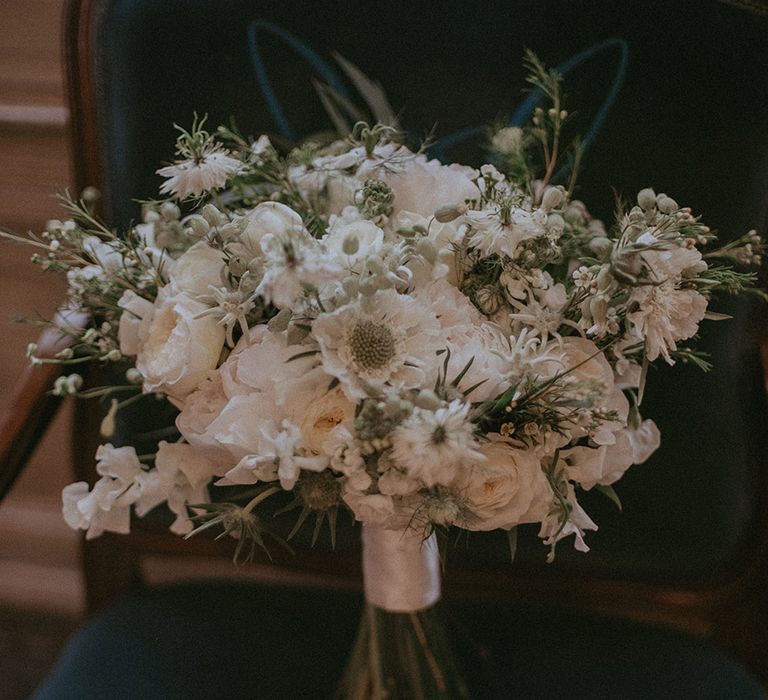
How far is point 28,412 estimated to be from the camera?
942 mm

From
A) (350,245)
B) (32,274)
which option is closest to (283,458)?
(350,245)

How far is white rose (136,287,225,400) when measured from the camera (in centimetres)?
62

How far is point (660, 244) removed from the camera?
575 millimetres

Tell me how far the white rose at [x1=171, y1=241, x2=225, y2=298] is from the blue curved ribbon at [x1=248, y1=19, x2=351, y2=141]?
421mm

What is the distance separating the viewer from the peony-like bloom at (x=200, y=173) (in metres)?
0.65

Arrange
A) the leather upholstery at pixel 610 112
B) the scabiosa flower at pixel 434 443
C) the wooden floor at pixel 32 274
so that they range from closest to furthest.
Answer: the scabiosa flower at pixel 434 443 → the leather upholstery at pixel 610 112 → the wooden floor at pixel 32 274

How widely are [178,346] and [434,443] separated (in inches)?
9.0

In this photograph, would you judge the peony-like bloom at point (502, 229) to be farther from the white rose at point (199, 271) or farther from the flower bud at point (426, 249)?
the white rose at point (199, 271)

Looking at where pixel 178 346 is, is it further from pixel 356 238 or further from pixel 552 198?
pixel 552 198

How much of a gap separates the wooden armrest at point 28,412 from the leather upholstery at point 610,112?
20cm

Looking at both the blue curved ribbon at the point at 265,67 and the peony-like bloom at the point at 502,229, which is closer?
the peony-like bloom at the point at 502,229

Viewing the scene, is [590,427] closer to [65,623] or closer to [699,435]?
[699,435]

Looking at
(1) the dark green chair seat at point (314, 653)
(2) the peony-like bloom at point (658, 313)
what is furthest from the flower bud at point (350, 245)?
(1) the dark green chair seat at point (314, 653)

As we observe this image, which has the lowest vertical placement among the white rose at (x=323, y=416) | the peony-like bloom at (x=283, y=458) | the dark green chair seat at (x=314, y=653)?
the dark green chair seat at (x=314, y=653)
